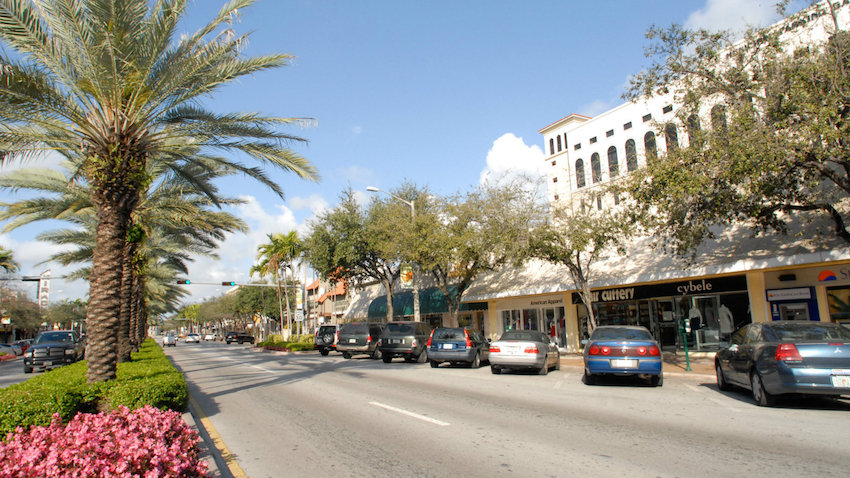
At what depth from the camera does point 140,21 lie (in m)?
9.82

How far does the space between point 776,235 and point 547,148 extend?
5431 cm

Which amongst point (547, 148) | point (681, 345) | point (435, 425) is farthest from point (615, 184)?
point (547, 148)

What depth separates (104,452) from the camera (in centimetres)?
445

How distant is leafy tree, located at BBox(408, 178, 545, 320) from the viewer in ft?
75.0

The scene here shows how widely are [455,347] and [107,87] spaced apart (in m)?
13.3

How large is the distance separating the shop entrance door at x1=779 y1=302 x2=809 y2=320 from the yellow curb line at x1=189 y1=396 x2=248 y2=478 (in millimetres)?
17904

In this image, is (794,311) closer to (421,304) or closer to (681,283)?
(681,283)

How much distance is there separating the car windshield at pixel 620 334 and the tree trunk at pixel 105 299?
1066 centimetres

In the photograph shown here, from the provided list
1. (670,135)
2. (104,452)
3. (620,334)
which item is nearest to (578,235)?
(670,135)

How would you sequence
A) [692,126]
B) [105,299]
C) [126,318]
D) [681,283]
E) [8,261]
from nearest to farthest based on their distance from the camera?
1. [105,299]
2. [692,126]
3. [126,318]
4. [681,283]
5. [8,261]

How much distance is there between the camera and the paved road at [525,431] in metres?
5.89

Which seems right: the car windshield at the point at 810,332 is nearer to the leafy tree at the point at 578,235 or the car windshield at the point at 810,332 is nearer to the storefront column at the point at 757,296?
the leafy tree at the point at 578,235

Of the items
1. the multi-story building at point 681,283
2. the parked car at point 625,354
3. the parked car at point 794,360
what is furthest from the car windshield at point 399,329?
the parked car at point 794,360

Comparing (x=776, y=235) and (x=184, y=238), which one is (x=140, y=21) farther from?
(x=776, y=235)
